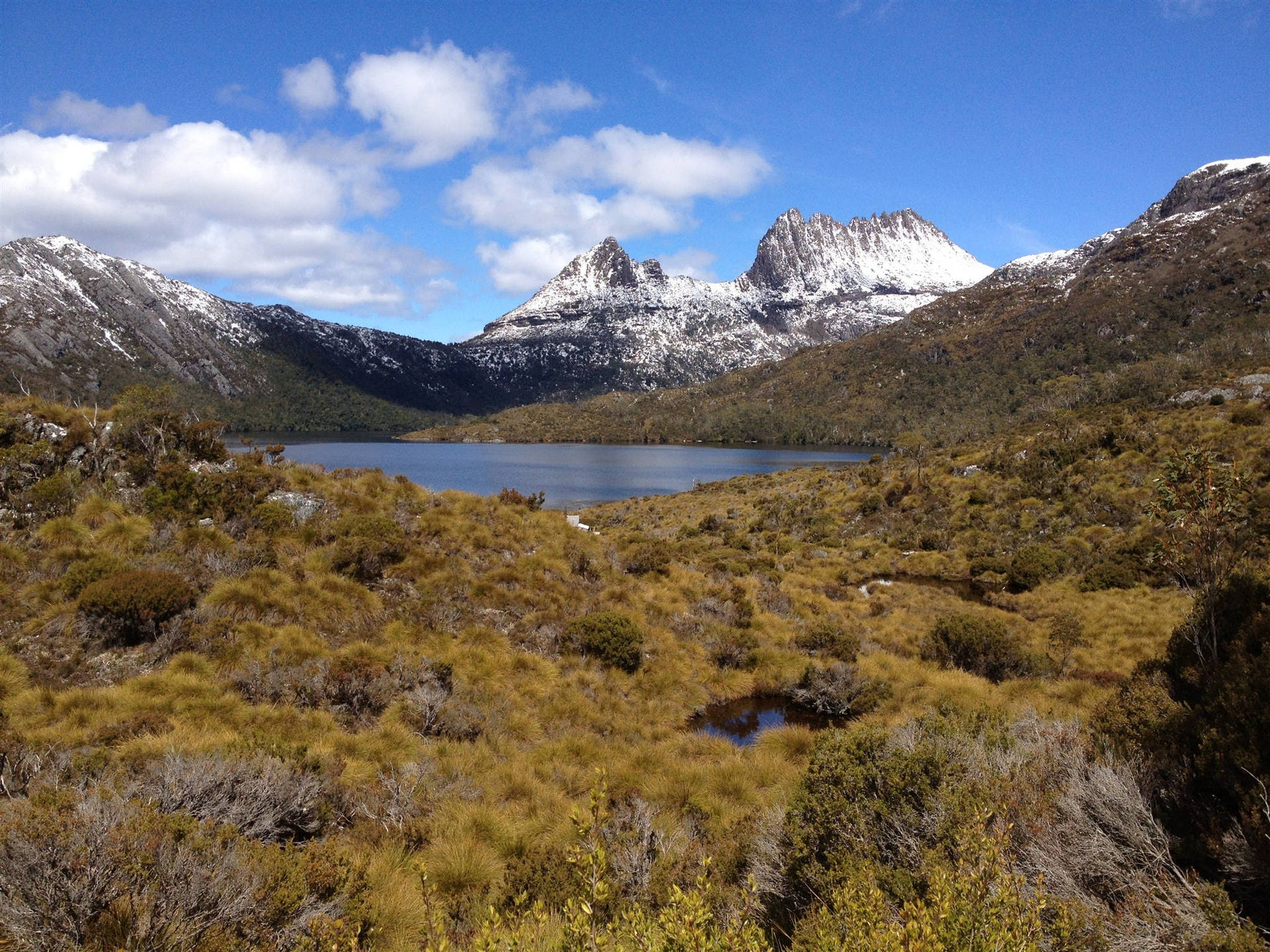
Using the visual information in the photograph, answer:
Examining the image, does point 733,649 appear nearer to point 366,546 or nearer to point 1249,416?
point 366,546

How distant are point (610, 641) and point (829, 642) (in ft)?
19.2

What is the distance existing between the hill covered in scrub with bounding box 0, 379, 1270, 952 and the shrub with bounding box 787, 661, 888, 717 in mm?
68

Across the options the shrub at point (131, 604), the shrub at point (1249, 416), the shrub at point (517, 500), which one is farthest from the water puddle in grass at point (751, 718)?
the shrub at point (1249, 416)

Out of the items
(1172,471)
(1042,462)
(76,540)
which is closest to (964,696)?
(1172,471)

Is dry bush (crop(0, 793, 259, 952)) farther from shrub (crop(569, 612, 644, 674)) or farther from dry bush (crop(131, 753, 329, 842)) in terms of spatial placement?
shrub (crop(569, 612, 644, 674))

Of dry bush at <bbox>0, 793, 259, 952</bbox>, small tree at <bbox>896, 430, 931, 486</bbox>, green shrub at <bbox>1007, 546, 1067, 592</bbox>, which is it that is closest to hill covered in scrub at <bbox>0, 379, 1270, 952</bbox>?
dry bush at <bbox>0, 793, 259, 952</bbox>

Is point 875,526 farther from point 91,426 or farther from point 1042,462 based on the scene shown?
point 91,426

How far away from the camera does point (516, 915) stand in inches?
194

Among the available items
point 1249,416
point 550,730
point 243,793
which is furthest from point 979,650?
point 1249,416

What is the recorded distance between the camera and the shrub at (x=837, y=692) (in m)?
11.8

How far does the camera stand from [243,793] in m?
5.96

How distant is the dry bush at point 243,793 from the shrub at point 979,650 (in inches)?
513

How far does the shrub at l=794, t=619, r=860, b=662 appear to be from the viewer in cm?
1437

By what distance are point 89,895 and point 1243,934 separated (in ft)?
22.2
